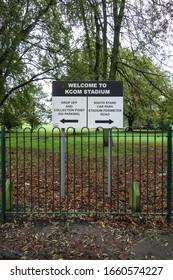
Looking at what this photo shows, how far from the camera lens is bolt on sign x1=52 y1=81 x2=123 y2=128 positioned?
583 centimetres

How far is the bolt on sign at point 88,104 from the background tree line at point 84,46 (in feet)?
18.1

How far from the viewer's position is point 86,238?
14.2ft

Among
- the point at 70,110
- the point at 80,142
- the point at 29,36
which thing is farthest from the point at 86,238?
the point at 80,142

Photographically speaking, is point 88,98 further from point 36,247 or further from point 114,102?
point 36,247

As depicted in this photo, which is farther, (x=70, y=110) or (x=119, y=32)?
(x=119, y=32)

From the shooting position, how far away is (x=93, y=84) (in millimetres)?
5832

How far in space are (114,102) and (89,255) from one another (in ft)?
10.2

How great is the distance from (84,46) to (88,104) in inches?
336

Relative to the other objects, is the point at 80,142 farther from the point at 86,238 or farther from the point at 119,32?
the point at 86,238

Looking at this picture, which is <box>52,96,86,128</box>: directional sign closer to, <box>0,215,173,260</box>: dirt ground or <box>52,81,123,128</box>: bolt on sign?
<box>52,81,123,128</box>: bolt on sign

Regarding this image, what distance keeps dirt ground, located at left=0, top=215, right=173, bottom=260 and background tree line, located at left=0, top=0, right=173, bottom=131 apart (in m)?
7.71

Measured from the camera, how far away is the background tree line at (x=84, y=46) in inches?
442

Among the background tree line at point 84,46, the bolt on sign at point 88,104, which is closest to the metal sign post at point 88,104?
the bolt on sign at point 88,104

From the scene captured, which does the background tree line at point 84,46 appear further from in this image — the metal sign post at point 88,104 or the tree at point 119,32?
the metal sign post at point 88,104
